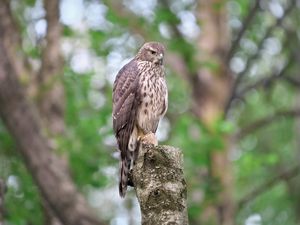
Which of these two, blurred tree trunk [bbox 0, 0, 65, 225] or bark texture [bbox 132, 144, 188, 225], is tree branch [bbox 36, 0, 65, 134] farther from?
bark texture [bbox 132, 144, 188, 225]

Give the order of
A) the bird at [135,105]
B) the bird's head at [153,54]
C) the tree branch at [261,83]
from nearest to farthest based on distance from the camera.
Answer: the bird at [135,105]
the bird's head at [153,54]
the tree branch at [261,83]

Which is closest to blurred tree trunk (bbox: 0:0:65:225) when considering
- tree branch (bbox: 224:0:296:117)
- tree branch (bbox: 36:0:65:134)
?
tree branch (bbox: 36:0:65:134)

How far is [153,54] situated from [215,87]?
9174 mm

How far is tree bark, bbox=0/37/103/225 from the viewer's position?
44.9 ft

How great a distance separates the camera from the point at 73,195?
14.0 metres

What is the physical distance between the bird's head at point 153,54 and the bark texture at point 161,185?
11.8ft

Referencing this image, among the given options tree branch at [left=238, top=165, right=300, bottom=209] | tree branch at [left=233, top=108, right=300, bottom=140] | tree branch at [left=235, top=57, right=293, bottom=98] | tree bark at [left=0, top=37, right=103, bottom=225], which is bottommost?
tree bark at [left=0, top=37, right=103, bottom=225]

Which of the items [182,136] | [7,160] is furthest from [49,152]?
[182,136]

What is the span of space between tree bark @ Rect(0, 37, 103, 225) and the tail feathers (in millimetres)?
4254

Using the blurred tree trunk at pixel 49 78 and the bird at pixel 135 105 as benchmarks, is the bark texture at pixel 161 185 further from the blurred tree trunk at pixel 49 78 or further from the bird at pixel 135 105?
the blurred tree trunk at pixel 49 78

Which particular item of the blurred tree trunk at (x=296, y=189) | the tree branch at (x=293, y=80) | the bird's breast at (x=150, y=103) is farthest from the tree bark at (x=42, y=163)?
the blurred tree trunk at (x=296, y=189)

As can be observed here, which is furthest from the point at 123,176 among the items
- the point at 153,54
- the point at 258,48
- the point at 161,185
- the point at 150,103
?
the point at 258,48

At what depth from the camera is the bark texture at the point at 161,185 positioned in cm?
668

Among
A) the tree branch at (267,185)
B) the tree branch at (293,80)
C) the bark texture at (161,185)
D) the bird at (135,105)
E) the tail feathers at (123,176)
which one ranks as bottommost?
the bark texture at (161,185)
